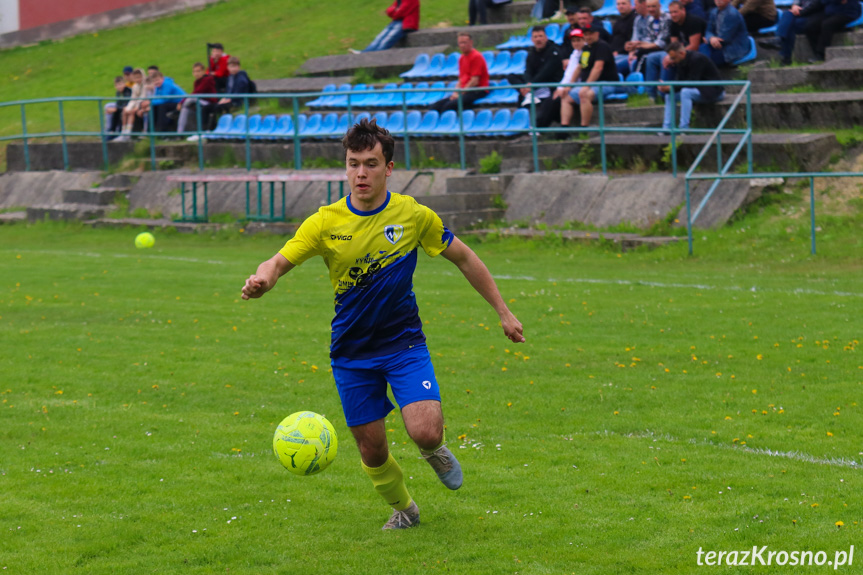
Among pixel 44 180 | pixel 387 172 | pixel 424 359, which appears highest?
pixel 387 172

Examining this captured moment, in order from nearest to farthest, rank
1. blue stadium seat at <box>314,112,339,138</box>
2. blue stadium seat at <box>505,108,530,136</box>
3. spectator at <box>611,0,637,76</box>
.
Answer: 1. spectator at <box>611,0,637,76</box>
2. blue stadium seat at <box>505,108,530,136</box>
3. blue stadium seat at <box>314,112,339,138</box>

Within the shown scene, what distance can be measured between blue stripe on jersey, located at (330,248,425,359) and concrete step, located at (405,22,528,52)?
22.7 m

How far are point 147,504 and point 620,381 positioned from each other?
13.8ft

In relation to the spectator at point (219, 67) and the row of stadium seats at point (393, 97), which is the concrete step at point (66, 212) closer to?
the spectator at point (219, 67)

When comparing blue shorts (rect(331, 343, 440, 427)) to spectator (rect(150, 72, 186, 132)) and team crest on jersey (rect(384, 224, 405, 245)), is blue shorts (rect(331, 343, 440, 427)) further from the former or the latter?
spectator (rect(150, 72, 186, 132))

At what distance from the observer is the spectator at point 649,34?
1972cm

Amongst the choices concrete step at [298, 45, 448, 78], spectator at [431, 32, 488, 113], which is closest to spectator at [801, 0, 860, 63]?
spectator at [431, 32, 488, 113]

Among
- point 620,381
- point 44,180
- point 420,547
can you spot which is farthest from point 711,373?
point 44,180

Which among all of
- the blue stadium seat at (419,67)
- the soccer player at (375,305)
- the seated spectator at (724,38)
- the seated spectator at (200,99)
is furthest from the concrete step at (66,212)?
the soccer player at (375,305)

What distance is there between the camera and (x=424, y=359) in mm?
5613

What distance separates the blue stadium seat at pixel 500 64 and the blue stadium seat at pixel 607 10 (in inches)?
103

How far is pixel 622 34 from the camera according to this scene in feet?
68.3

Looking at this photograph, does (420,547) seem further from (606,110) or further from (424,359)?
(606,110)

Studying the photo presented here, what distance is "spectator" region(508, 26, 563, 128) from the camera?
20109 millimetres
